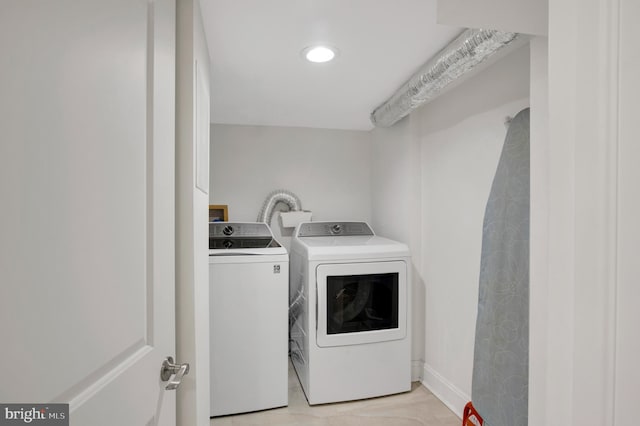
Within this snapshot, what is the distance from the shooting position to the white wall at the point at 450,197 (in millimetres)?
1818

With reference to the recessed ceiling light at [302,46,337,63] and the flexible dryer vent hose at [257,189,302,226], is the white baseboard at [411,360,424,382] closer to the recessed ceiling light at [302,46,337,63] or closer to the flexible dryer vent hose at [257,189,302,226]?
the flexible dryer vent hose at [257,189,302,226]

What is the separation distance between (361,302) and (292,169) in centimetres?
159

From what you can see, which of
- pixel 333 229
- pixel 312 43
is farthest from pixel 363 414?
pixel 312 43

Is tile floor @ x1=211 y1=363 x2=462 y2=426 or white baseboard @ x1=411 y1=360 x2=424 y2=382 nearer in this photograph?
tile floor @ x1=211 y1=363 x2=462 y2=426

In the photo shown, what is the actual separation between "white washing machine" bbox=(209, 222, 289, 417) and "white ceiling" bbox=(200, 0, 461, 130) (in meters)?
1.17

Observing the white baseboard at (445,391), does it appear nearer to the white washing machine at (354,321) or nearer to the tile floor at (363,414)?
the tile floor at (363,414)

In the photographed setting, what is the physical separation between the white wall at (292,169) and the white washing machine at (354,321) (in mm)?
1014

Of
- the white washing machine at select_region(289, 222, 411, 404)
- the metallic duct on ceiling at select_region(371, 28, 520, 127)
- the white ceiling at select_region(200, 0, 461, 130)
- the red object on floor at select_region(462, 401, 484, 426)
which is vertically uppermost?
the white ceiling at select_region(200, 0, 461, 130)

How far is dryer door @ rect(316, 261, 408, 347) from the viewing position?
2.19m

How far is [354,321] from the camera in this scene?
7.43 feet

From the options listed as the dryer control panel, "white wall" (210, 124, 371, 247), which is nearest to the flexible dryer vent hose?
"white wall" (210, 124, 371, 247)

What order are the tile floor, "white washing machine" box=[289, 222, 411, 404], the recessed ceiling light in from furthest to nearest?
"white washing machine" box=[289, 222, 411, 404] < the tile floor < the recessed ceiling light

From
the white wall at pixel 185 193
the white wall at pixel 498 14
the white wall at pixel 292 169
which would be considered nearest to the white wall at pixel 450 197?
the white wall at pixel 292 169
